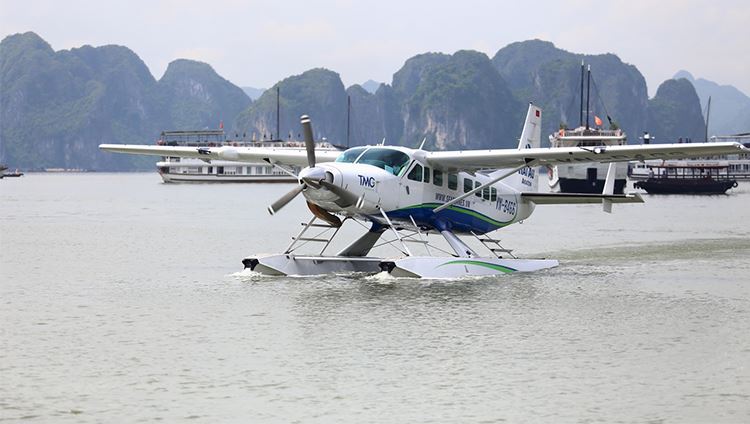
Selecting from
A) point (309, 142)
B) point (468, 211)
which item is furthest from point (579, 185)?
point (309, 142)

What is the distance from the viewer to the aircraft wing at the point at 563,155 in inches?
804

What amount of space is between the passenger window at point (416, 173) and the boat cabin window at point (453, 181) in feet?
3.90

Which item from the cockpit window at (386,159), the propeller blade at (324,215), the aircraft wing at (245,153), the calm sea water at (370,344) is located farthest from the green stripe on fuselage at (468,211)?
the aircraft wing at (245,153)

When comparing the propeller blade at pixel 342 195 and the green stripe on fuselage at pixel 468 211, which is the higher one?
the propeller blade at pixel 342 195

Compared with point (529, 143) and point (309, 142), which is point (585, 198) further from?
point (309, 142)

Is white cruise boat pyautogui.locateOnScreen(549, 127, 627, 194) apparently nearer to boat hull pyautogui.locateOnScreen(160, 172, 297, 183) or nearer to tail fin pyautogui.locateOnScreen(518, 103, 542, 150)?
boat hull pyautogui.locateOnScreen(160, 172, 297, 183)

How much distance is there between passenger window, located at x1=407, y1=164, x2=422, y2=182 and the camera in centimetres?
2145

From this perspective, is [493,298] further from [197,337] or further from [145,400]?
[145,400]

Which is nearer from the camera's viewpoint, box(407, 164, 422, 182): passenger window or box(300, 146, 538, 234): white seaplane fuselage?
box(300, 146, 538, 234): white seaplane fuselage

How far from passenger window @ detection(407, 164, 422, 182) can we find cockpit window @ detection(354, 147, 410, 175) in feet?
0.75

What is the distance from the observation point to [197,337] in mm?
15117

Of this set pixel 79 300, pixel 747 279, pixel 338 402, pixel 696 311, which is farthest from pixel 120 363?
pixel 747 279

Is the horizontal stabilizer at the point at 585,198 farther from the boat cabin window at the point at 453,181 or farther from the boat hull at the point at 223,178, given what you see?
the boat hull at the point at 223,178

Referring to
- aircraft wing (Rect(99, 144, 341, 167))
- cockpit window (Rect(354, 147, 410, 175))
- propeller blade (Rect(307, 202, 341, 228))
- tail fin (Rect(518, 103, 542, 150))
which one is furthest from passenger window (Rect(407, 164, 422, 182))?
tail fin (Rect(518, 103, 542, 150))
